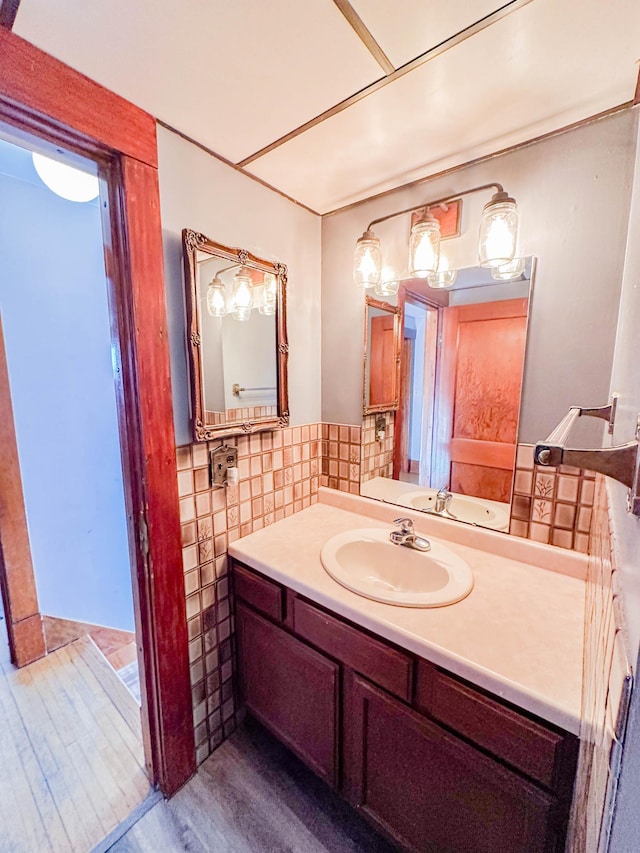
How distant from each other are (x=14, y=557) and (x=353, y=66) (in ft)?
7.41

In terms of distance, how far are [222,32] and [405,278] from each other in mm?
836

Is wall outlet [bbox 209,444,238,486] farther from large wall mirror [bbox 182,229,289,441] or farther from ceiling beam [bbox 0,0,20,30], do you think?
ceiling beam [bbox 0,0,20,30]

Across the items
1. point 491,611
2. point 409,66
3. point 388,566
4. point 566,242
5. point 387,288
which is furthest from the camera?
point 387,288

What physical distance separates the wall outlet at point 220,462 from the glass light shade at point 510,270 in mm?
1059

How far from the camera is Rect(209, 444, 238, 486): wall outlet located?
45.4 inches

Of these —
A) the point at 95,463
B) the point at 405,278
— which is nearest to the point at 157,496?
the point at 95,463

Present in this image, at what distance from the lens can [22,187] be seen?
1.49 metres

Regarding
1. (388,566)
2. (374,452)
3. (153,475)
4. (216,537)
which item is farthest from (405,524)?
(153,475)

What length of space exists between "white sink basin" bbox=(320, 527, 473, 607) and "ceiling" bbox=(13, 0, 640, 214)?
50.3 inches

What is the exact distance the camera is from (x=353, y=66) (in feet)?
2.51

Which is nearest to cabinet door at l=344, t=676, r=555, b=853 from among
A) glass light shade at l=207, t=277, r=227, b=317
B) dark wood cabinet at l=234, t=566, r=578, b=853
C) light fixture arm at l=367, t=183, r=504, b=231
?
dark wood cabinet at l=234, t=566, r=578, b=853

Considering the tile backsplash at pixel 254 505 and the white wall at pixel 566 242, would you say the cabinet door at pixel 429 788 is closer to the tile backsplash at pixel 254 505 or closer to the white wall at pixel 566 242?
the tile backsplash at pixel 254 505

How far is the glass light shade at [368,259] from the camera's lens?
4.05 ft

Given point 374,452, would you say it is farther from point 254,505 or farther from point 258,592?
point 258,592
